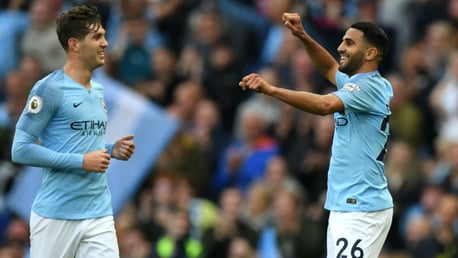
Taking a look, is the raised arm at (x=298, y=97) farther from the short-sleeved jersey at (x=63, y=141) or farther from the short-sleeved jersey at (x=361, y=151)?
the short-sleeved jersey at (x=63, y=141)

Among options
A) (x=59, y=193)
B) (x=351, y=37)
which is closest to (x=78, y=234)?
(x=59, y=193)

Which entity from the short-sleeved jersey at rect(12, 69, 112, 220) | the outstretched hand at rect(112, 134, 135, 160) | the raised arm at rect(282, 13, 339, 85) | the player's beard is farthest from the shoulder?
the player's beard

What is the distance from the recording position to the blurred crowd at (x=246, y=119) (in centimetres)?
1530

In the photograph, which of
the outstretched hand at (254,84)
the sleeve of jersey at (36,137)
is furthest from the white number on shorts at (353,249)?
the sleeve of jersey at (36,137)

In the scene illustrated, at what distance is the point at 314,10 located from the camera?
58.6 feet

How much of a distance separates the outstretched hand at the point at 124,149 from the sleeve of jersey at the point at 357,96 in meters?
1.56

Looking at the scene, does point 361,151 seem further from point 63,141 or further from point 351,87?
point 63,141

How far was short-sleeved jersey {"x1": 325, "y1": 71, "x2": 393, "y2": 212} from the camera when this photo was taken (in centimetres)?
1074

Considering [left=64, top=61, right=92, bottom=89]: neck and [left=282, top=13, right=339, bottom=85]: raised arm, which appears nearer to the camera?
[left=64, top=61, right=92, bottom=89]: neck

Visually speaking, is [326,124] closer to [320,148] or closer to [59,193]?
[320,148]

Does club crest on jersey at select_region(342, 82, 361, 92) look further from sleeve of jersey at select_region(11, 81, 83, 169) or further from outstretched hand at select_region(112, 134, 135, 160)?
sleeve of jersey at select_region(11, 81, 83, 169)

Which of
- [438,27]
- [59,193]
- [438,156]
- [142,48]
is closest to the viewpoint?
[59,193]

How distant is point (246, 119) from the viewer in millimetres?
16641

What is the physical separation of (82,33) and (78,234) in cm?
148
